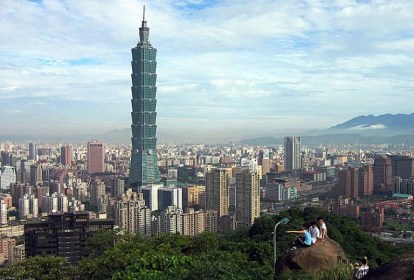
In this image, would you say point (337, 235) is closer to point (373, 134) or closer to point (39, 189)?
point (39, 189)

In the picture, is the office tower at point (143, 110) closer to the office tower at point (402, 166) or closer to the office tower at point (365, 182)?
the office tower at point (365, 182)

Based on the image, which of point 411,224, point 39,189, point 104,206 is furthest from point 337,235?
point 39,189

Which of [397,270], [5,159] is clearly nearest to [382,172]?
[397,270]

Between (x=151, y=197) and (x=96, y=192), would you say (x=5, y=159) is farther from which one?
(x=151, y=197)

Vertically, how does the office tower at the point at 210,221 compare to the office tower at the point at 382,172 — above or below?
below

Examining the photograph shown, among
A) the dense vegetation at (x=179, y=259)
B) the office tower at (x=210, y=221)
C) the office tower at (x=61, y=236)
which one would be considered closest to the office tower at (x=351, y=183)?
the office tower at (x=210, y=221)

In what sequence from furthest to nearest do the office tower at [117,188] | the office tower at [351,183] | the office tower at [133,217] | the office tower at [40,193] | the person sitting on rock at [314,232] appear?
the office tower at [117,188]
the office tower at [351,183]
the office tower at [40,193]
the office tower at [133,217]
the person sitting on rock at [314,232]
